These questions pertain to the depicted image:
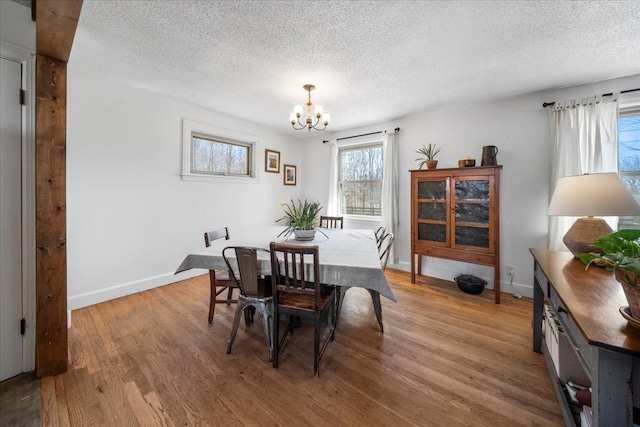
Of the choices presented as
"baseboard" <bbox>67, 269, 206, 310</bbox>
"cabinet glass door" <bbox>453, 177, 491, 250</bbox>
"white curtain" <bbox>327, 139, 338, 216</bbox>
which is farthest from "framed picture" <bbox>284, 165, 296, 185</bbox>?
"cabinet glass door" <bbox>453, 177, 491, 250</bbox>

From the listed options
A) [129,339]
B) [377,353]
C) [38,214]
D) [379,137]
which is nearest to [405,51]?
[379,137]

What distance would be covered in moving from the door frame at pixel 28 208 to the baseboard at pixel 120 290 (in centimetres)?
102

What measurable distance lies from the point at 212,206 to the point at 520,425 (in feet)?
12.3

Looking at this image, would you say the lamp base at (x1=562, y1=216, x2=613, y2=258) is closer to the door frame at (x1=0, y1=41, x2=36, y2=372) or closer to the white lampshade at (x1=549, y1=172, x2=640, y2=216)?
the white lampshade at (x1=549, y1=172, x2=640, y2=216)

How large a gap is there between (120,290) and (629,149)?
562 cm

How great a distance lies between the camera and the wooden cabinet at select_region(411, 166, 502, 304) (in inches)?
107

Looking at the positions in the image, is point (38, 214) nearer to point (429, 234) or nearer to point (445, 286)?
point (429, 234)

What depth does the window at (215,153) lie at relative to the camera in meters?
3.29

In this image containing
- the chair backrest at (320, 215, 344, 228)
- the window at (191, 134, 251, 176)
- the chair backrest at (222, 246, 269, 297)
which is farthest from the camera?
the chair backrest at (320, 215, 344, 228)

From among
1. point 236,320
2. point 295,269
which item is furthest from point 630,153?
point 236,320

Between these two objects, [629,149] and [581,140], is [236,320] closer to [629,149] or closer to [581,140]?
[581,140]

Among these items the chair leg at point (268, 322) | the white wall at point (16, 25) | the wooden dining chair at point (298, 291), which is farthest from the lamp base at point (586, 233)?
the white wall at point (16, 25)

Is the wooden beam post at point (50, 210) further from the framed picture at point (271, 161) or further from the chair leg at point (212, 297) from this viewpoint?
the framed picture at point (271, 161)

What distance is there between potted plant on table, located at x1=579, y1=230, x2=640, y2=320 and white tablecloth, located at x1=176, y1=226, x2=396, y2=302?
2.95ft
